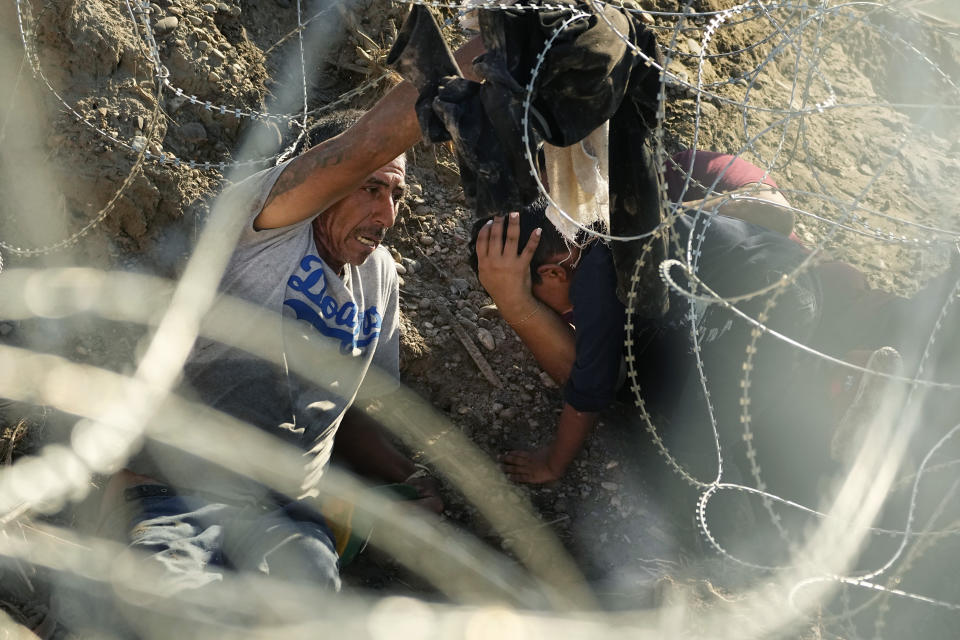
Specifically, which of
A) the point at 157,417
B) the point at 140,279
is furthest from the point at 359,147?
the point at 140,279

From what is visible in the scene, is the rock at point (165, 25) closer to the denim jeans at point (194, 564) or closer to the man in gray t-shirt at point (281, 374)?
the man in gray t-shirt at point (281, 374)

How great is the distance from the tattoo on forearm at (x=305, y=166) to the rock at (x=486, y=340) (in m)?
1.44

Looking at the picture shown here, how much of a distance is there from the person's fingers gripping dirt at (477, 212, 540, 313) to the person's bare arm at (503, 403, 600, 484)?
0.51 meters

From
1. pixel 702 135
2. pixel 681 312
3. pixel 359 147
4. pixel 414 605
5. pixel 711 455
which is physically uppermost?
pixel 359 147

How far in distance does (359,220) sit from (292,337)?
17.7 inches

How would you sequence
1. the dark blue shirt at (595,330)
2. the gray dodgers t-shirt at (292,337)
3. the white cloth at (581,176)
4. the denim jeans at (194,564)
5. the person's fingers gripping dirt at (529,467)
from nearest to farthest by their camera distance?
1. the white cloth at (581,176)
2. the denim jeans at (194,564)
3. the gray dodgers t-shirt at (292,337)
4. the dark blue shirt at (595,330)
5. the person's fingers gripping dirt at (529,467)

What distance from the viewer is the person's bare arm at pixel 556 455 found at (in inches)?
130

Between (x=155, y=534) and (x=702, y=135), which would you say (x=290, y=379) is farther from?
(x=702, y=135)

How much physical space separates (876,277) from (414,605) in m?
2.80

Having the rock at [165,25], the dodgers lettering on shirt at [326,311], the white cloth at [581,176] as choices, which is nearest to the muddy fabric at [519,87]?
the white cloth at [581,176]

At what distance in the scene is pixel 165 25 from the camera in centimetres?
346

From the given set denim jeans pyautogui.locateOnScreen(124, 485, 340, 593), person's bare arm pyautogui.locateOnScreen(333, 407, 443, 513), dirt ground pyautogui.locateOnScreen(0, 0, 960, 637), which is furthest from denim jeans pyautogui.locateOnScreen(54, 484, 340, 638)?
person's bare arm pyautogui.locateOnScreen(333, 407, 443, 513)

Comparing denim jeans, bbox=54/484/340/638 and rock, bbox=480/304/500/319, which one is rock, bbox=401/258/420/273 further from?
denim jeans, bbox=54/484/340/638

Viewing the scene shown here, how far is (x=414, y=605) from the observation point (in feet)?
10.1
